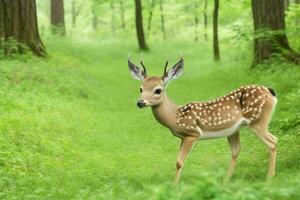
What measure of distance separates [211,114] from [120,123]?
19.7 feet

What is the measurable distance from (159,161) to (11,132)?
253 cm

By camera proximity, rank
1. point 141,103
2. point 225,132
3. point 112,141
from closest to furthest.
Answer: point 141,103 < point 225,132 < point 112,141

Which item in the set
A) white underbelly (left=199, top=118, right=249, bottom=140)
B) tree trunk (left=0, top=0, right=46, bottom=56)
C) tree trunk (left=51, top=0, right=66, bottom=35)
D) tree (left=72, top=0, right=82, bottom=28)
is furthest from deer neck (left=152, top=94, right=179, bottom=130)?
tree (left=72, top=0, right=82, bottom=28)

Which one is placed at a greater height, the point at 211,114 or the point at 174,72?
the point at 174,72

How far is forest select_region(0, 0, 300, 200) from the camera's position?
24.4 feet

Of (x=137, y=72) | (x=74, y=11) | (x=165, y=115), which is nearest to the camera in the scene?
(x=165, y=115)

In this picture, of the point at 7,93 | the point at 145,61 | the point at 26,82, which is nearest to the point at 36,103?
the point at 7,93

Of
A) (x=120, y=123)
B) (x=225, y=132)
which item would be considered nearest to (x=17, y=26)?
(x=120, y=123)

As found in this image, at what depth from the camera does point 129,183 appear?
8.07 metres

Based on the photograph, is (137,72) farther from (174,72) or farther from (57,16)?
(57,16)

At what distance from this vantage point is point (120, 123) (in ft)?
45.4

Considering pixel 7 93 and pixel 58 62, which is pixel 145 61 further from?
pixel 7 93

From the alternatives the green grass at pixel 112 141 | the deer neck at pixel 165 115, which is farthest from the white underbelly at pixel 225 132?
the green grass at pixel 112 141

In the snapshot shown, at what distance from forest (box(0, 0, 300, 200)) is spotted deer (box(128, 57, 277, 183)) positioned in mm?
156
